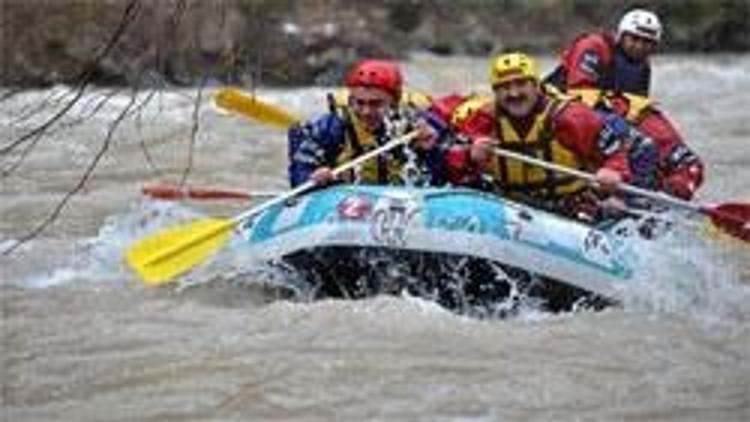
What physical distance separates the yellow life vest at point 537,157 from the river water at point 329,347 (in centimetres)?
61

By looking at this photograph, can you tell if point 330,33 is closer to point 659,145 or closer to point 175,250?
point 659,145

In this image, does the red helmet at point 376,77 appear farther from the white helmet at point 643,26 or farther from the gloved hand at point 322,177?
the white helmet at point 643,26

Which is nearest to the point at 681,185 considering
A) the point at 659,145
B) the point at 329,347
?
the point at 659,145

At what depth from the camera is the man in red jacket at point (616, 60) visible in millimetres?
9773

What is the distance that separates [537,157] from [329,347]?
1.79 metres

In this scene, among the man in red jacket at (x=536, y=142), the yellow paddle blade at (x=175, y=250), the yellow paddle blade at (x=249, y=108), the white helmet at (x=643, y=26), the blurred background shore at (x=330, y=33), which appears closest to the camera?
the yellow paddle blade at (x=175, y=250)

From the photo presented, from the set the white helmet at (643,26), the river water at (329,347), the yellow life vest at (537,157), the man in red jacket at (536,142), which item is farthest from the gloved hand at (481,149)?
the white helmet at (643,26)

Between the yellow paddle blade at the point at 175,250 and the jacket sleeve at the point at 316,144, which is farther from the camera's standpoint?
the jacket sleeve at the point at 316,144

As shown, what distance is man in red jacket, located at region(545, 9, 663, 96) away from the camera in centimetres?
977

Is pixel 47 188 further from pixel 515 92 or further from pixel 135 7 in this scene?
pixel 135 7

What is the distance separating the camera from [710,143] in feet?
46.3

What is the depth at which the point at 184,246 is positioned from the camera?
25.2 ft

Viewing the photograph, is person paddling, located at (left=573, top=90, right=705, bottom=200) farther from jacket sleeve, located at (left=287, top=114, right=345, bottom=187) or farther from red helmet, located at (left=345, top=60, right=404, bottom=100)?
jacket sleeve, located at (left=287, top=114, right=345, bottom=187)

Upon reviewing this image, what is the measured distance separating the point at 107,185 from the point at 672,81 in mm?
8670
